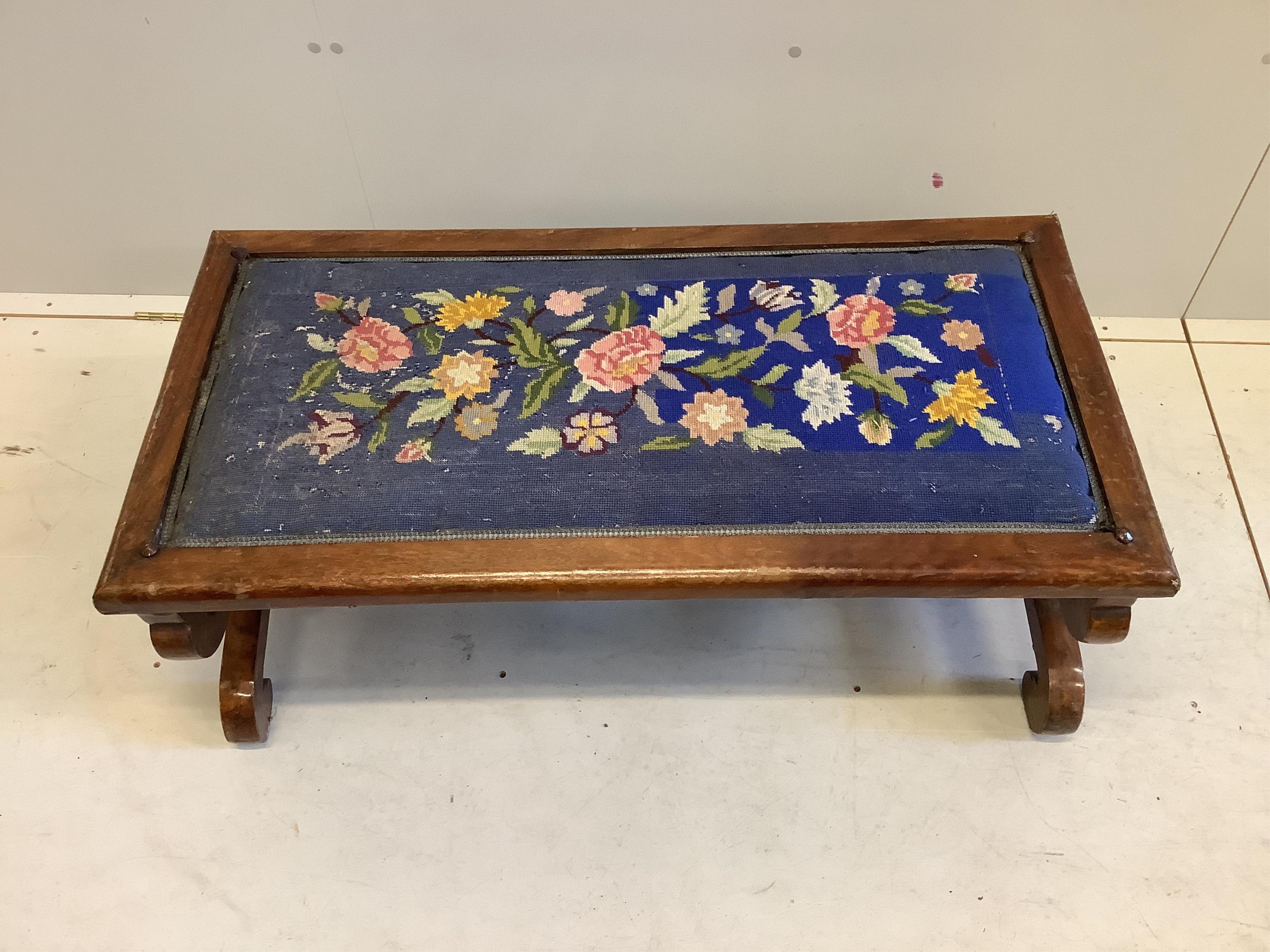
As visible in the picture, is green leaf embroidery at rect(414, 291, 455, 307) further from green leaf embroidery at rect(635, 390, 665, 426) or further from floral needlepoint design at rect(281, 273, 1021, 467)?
green leaf embroidery at rect(635, 390, 665, 426)

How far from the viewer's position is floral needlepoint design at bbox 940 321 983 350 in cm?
132

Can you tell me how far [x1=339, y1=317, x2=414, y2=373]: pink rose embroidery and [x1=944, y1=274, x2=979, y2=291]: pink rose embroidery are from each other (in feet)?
2.32

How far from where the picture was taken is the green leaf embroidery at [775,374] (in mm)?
1289

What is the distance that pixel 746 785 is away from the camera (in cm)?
139

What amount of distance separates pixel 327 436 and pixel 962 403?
2.51 ft

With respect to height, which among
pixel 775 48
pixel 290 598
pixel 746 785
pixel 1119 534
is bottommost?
pixel 746 785

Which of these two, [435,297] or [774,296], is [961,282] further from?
[435,297]

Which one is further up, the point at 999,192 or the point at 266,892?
the point at 999,192

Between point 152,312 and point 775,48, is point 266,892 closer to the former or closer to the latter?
point 152,312

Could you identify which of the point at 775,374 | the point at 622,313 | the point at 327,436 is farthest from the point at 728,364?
the point at 327,436

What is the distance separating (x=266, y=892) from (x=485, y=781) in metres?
0.30

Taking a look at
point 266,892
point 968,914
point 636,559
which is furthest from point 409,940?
point 968,914

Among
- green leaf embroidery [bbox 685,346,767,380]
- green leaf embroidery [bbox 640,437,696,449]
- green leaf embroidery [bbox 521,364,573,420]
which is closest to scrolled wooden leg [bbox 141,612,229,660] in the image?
green leaf embroidery [bbox 521,364,573,420]

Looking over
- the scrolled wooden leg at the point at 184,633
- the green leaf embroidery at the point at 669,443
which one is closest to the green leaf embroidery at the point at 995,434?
the green leaf embroidery at the point at 669,443
